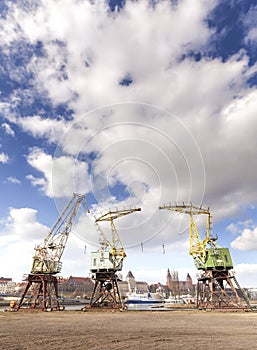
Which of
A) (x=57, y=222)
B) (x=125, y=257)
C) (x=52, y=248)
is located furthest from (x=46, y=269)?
(x=125, y=257)

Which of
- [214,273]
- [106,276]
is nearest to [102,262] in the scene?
[106,276]

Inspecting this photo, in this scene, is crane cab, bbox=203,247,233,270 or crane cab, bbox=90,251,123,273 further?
crane cab, bbox=90,251,123,273

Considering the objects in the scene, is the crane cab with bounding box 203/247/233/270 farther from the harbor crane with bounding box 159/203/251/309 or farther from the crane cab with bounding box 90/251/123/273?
the crane cab with bounding box 90/251/123/273

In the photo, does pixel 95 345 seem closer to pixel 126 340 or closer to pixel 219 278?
pixel 126 340

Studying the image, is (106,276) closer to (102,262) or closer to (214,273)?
(102,262)

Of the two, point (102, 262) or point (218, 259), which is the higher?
point (218, 259)

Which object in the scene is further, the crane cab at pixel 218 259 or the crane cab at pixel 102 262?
the crane cab at pixel 102 262

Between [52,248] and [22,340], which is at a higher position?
[52,248]

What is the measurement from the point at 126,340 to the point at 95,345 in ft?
11.5

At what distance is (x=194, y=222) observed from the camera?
88.5 meters

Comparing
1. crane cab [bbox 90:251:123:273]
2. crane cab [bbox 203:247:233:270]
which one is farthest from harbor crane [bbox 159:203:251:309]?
crane cab [bbox 90:251:123:273]

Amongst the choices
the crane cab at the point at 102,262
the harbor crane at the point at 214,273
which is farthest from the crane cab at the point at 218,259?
the crane cab at the point at 102,262

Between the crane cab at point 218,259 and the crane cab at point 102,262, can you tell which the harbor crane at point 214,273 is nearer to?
the crane cab at point 218,259

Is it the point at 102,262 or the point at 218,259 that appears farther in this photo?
the point at 218,259
